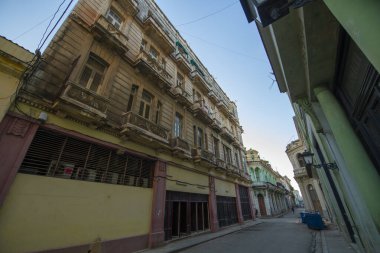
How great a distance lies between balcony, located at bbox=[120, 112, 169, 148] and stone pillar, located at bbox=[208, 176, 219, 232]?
6.46 metres

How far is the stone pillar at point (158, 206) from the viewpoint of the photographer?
8305 millimetres

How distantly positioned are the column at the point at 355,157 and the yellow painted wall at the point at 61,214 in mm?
7973

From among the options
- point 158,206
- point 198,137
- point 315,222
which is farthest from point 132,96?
point 315,222

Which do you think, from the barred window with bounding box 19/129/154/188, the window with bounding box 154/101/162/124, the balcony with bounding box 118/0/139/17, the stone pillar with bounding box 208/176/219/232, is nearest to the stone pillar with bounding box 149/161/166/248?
the barred window with bounding box 19/129/154/188

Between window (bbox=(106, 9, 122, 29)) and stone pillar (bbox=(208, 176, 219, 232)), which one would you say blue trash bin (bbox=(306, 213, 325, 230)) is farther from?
window (bbox=(106, 9, 122, 29))

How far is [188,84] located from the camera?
16828 millimetres

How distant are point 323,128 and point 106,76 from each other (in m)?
9.52

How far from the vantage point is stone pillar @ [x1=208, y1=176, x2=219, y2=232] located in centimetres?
1284

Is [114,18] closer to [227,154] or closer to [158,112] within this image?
[158,112]

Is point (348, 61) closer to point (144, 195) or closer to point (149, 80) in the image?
point (144, 195)

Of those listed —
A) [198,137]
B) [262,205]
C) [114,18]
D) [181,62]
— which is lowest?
[262,205]

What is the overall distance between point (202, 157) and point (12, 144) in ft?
33.6

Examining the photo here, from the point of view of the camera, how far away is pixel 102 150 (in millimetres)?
7695

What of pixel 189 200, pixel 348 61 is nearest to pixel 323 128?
pixel 348 61
